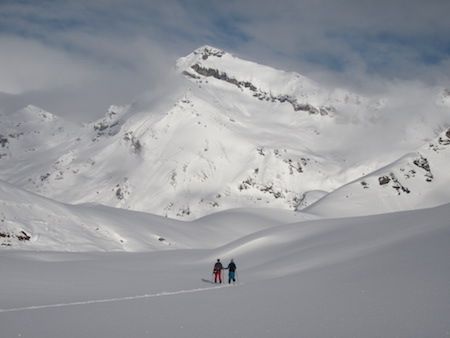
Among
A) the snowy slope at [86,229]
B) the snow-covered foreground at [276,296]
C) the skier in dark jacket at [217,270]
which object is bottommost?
the snow-covered foreground at [276,296]

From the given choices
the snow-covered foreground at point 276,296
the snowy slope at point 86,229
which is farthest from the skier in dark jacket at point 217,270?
the snowy slope at point 86,229

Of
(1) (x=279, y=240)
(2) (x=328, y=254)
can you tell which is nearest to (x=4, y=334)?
(2) (x=328, y=254)

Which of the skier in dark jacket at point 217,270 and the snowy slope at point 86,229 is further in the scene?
the snowy slope at point 86,229

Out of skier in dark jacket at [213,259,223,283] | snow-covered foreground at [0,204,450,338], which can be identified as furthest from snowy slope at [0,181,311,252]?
skier in dark jacket at [213,259,223,283]

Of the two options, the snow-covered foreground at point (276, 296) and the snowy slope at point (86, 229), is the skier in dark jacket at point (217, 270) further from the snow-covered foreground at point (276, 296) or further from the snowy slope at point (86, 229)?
the snowy slope at point (86, 229)

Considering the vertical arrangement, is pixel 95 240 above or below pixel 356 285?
above

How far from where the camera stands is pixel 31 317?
16438mm

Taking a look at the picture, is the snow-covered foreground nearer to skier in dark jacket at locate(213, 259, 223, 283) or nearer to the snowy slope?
skier in dark jacket at locate(213, 259, 223, 283)

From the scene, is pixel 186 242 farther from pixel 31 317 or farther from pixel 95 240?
pixel 31 317

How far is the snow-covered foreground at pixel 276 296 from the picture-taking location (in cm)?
1377

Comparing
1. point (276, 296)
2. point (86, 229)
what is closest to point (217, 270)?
point (276, 296)

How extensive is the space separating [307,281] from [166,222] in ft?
250

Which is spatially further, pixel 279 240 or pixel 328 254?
pixel 279 240

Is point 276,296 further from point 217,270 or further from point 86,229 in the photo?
point 86,229
